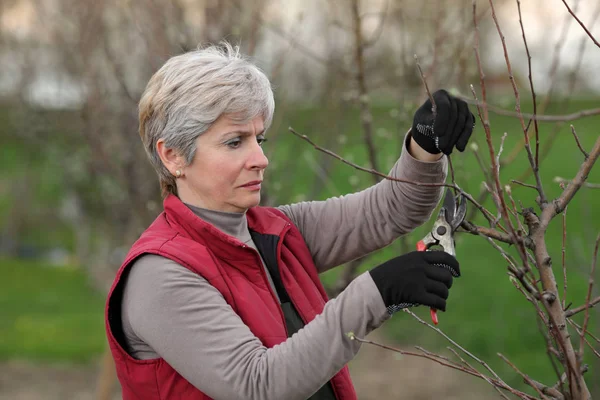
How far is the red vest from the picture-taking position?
2082 mm

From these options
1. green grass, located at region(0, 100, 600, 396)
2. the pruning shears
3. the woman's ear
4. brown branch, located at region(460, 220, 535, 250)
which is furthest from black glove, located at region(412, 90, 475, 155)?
green grass, located at region(0, 100, 600, 396)

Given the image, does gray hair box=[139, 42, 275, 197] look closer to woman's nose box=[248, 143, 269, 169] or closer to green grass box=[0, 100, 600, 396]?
woman's nose box=[248, 143, 269, 169]

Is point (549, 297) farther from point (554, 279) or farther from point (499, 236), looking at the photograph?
point (499, 236)

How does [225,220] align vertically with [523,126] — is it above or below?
below

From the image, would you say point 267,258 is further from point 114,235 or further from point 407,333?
point 114,235

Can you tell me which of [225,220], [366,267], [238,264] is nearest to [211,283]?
[238,264]

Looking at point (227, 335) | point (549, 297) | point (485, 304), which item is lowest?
point (485, 304)

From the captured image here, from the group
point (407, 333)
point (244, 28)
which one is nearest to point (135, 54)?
point (244, 28)

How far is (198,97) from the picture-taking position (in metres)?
2.14

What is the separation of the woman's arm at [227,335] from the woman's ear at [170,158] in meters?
0.32

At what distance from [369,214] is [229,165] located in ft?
1.76

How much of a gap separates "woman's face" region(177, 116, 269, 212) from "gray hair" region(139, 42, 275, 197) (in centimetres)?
2

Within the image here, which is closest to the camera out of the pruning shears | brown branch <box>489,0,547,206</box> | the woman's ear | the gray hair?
brown branch <box>489,0,547,206</box>

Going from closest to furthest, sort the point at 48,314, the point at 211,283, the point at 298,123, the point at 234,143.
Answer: the point at 211,283 → the point at 234,143 → the point at 298,123 → the point at 48,314
